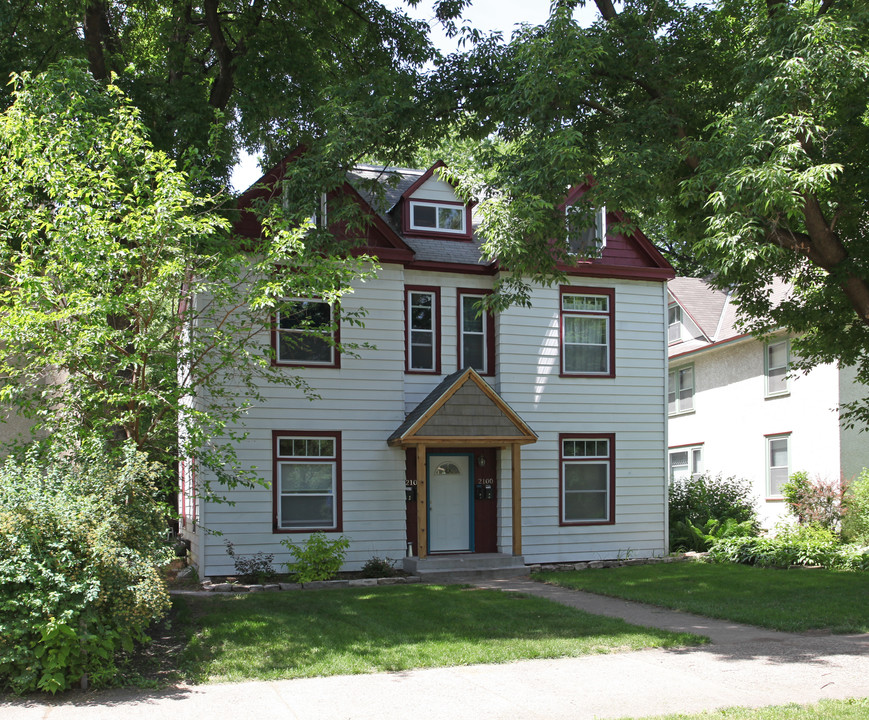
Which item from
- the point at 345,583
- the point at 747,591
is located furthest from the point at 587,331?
the point at 345,583

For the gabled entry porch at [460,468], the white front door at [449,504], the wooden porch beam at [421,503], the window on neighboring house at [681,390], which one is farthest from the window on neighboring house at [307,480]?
the window on neighboring house at [681,390]

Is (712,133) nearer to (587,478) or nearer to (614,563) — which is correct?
(587,478)

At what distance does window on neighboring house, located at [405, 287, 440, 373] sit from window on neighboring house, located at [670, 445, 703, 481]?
1299 centimetres

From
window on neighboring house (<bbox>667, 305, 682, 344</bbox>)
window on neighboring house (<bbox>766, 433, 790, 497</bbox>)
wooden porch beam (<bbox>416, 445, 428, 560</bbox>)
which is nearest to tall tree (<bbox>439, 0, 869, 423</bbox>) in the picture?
wooden porch beam (<bbox>416, 445, 428, 560</bbox>)

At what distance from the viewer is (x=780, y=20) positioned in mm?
11320

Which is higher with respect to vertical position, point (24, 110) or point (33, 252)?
point (24, 110)

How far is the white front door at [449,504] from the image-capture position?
1725 centimetres

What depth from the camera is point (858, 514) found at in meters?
18.7

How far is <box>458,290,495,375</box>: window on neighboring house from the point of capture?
17.8 metres

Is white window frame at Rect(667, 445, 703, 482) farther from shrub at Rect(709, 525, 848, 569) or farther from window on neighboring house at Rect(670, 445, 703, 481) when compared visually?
shrub at Rect(709, 525, 848, 569)

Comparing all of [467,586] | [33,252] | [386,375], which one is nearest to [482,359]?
[386,375]

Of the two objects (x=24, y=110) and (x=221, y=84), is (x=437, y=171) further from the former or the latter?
(x=24, y=110)

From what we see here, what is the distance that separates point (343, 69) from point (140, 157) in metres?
7.56

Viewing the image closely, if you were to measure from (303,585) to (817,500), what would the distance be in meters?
13.0
